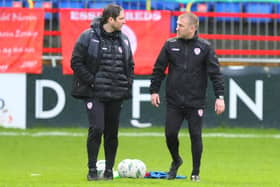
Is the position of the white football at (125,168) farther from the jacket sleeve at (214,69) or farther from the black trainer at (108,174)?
the jacket sleeve at (214,69)

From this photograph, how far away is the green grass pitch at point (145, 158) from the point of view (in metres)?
10.2

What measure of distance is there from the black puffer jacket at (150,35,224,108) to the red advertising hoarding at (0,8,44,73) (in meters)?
7.14

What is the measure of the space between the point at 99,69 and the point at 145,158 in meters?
4.26

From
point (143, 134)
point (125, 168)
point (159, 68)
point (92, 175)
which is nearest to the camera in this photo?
point (92, 175)

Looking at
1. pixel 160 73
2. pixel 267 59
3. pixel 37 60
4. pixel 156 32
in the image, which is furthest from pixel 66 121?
pixel 160 73

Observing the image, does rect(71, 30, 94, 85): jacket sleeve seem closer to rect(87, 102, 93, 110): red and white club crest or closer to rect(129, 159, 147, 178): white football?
rect(87, 102, 93, 110): red and white club crest

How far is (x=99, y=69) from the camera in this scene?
993 centimetres

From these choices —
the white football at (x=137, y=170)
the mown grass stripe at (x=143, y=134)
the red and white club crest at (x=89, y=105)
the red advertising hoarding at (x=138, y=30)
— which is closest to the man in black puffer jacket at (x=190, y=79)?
the white football at (x=137, y=170)

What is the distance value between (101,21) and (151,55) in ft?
24.6

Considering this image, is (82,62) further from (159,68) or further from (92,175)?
(92,175)

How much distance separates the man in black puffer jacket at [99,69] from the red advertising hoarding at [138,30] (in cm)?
726

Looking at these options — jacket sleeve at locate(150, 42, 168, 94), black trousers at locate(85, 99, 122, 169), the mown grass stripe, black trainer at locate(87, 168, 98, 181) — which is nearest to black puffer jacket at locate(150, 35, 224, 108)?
jacket sleeve at locate(150, 42, 168, 94)

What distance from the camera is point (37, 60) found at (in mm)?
17219

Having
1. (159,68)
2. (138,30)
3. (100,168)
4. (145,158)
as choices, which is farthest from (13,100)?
(159,68)
